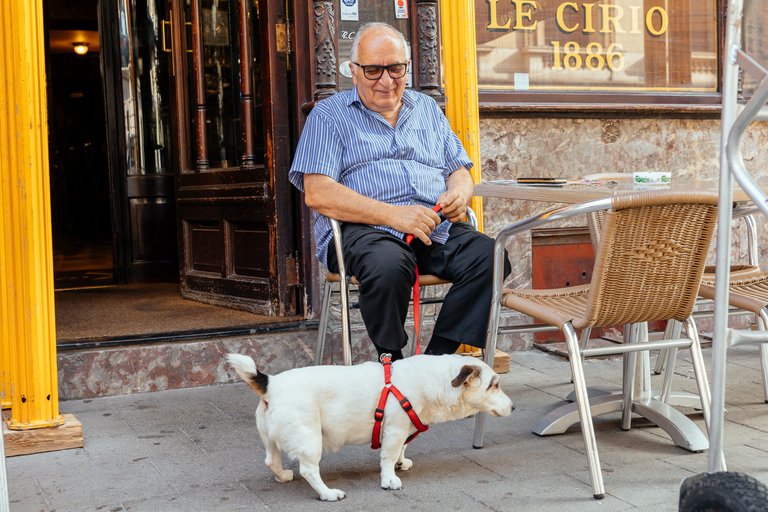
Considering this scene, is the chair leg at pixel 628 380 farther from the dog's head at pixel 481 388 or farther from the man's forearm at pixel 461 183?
the man's forearm at pixel 461 183

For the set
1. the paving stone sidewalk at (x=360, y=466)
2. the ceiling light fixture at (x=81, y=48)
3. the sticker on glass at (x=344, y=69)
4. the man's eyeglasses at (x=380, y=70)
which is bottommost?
the paving stone sidewalk at (x=360, y=466)

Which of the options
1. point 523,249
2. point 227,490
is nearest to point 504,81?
point 523,249

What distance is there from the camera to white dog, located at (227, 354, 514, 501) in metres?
2.18

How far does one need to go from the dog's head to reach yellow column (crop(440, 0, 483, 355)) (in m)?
1.43

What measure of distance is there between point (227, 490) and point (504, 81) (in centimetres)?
284

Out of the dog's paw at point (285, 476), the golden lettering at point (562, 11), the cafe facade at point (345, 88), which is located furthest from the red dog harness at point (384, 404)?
the golden lettering at point (562, 11)

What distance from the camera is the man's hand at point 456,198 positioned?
119 inches

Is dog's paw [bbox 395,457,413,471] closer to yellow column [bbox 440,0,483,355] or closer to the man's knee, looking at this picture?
the man's knee

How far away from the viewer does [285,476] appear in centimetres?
237

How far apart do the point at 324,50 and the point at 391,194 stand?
1.01 metres

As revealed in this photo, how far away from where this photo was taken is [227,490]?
7.59ft

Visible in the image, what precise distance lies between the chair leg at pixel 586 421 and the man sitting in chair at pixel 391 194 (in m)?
0.52

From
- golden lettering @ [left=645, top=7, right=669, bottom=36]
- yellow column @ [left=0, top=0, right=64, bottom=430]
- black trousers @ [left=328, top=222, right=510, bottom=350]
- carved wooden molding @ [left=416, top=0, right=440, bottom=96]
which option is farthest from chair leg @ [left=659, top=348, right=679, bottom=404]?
golden lettering @ [left=645, top=7, right=669, bottom=36]

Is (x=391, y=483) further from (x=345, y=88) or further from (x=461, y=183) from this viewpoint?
(x=345, y=88)
